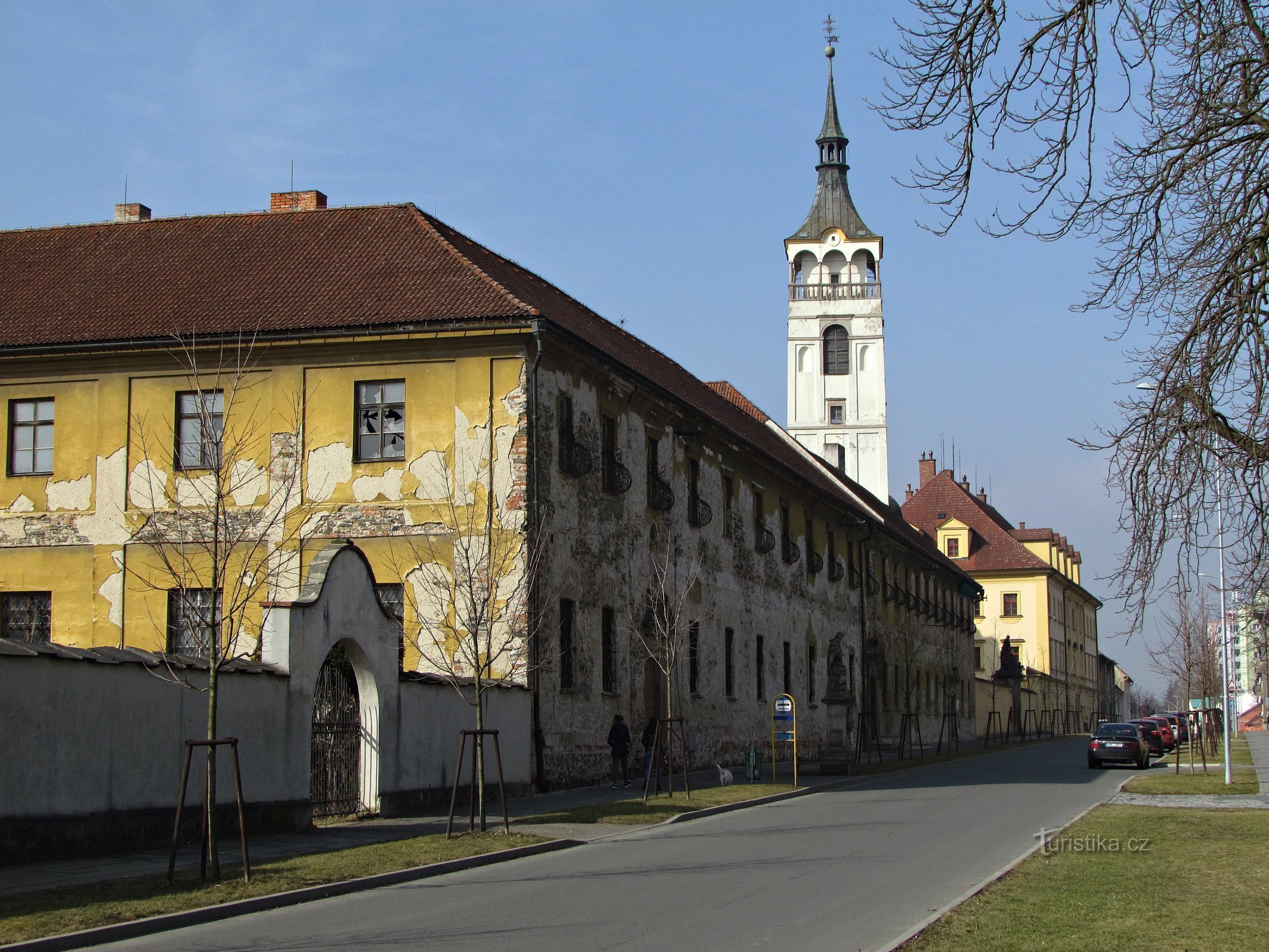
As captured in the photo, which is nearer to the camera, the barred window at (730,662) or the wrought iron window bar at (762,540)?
the barred window at (730,662)

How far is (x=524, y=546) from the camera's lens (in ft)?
89.5

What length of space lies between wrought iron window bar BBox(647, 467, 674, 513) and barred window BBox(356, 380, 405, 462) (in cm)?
772

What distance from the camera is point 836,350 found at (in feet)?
293

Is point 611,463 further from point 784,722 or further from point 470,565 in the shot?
point 784,722

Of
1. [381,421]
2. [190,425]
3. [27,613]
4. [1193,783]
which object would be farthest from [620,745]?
[1193,783]

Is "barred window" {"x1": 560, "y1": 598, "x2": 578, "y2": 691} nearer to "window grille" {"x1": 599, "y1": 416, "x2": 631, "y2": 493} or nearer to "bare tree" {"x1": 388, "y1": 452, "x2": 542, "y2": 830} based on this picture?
"bare tree" {"x1": 388, "y1": 452, "x2": 542, "y2": 830}

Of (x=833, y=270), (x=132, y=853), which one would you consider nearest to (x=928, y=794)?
(x=132, y=853)

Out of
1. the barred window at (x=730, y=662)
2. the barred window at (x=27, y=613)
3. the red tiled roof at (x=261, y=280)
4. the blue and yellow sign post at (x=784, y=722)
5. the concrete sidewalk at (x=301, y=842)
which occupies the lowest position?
the concrete sidewalk at (x=301, y=842)

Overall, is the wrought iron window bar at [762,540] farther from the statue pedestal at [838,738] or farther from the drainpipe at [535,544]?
the drainpipe at [535,544]

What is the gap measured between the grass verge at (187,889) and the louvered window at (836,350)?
73479mm

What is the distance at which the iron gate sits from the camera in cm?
2112

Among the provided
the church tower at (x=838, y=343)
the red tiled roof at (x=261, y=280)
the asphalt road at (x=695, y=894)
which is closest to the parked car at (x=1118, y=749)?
the red tiled roof at (x=261, y=280)

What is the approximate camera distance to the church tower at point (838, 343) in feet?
287

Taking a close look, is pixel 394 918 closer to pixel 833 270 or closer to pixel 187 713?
pixel 187 713
